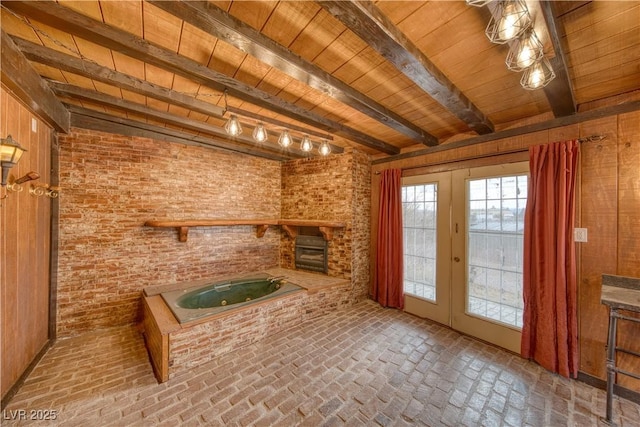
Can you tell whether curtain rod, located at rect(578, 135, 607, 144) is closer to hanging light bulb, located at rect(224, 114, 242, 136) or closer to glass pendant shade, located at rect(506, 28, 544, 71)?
glass pendant shade, located at rect(506, 28, 544, 71)

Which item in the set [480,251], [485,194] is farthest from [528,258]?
[485,194]

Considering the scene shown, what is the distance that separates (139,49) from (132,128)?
6.63 feet

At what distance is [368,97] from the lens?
210 cm

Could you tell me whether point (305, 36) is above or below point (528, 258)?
above

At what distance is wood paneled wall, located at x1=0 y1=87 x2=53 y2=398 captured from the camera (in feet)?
5.54

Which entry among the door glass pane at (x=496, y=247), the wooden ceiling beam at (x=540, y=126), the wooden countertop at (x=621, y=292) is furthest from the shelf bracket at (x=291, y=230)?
the wooden countertop at (x=621, y=292)

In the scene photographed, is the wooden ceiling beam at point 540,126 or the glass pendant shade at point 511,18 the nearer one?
the glass pendant shade at point 511,18

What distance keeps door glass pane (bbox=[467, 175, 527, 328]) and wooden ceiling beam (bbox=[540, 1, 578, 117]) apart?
0.70 m

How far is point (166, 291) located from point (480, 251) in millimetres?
3927

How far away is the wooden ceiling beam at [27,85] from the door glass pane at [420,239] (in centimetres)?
392

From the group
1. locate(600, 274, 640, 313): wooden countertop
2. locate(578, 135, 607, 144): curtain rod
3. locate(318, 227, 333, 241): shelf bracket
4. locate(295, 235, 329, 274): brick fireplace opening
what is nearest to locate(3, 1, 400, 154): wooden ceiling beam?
locate(318, 227, 333, 241): shelf bracket

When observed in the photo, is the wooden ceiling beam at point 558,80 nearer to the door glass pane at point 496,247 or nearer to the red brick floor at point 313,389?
the door glass pane at point 496,247

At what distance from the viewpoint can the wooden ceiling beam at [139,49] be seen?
1.24 m

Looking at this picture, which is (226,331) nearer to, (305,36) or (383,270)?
(383,270)
